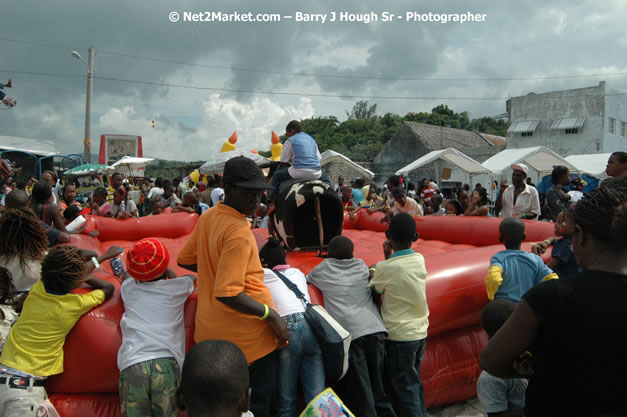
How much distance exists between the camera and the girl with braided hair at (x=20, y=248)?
3391 mm

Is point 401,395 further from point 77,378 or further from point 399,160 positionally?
point 399,160

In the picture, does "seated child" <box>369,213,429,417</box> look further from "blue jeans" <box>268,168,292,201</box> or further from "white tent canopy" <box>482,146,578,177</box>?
"white tent canopy" <box>482,146,578,177</box>

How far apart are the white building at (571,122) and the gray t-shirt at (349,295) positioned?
86.9 feet

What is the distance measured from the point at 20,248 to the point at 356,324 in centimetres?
280

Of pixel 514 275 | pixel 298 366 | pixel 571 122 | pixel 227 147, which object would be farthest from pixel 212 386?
pixel 571 122

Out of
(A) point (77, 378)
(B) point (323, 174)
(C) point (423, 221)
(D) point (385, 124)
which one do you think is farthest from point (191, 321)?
(D) point (385, 124)

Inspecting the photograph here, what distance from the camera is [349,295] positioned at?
2.72 meters

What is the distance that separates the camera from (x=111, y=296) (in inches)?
100

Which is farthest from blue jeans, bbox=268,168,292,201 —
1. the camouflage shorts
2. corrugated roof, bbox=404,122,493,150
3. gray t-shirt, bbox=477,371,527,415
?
corrugated roof, bbox=404,122,493,150

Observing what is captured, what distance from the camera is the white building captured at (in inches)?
941

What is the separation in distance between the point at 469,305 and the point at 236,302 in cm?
Answer: 206

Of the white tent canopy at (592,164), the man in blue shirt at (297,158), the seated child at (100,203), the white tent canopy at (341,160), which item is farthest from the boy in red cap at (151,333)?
the white tent canopy at (341,160)

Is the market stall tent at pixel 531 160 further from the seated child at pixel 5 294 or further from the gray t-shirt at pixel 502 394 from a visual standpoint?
the seated child at pixel 5 294

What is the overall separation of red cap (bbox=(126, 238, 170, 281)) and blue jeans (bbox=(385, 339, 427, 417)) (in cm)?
147
